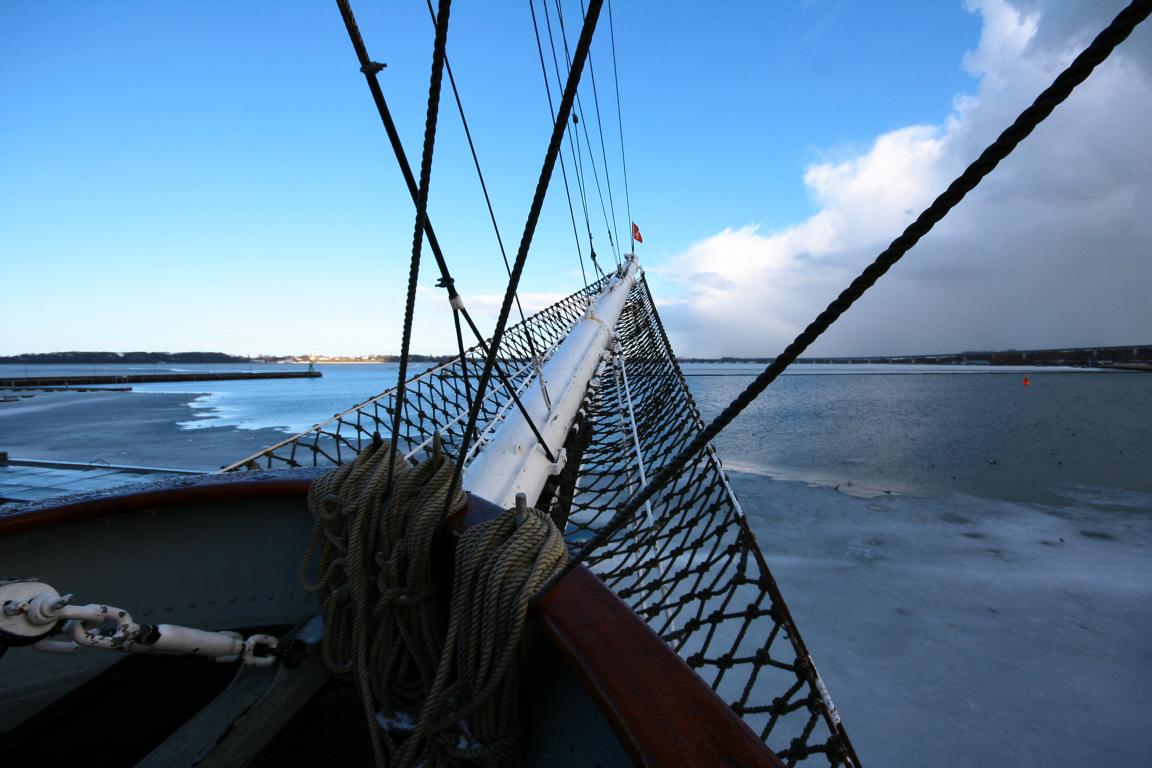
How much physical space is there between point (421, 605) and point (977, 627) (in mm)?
2927

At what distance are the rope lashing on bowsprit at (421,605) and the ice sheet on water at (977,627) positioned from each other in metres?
1.70

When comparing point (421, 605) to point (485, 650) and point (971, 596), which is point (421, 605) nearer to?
point (485, 650)

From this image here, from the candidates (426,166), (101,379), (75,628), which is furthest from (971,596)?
(101,379)

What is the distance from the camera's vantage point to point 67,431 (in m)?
10.4

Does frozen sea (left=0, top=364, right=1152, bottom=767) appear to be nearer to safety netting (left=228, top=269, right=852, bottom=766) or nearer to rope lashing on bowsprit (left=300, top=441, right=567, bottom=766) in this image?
safety netting (left=228, top=269, right=852, bottom=766)

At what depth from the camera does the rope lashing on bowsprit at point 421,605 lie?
80 centimetres

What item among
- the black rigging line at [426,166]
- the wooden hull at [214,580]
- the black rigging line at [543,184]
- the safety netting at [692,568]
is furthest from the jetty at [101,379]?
the black rigging line at [543,184]

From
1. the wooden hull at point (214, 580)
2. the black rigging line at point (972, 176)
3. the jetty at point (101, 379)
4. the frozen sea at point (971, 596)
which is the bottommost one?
the jetty at point (101, 379)

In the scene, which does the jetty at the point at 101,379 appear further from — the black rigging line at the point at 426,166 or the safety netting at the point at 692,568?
the black rigging line at the point at 426,166

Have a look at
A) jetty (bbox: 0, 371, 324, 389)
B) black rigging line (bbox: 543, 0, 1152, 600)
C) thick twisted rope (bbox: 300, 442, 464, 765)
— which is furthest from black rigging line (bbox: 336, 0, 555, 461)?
jetty (bbox: 0, 371, 324, 389)

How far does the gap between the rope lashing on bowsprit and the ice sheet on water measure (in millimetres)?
1705

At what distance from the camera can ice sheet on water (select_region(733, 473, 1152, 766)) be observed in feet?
6.09

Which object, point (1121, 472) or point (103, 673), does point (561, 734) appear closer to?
point (103, 673)

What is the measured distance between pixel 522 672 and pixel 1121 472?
930cm
